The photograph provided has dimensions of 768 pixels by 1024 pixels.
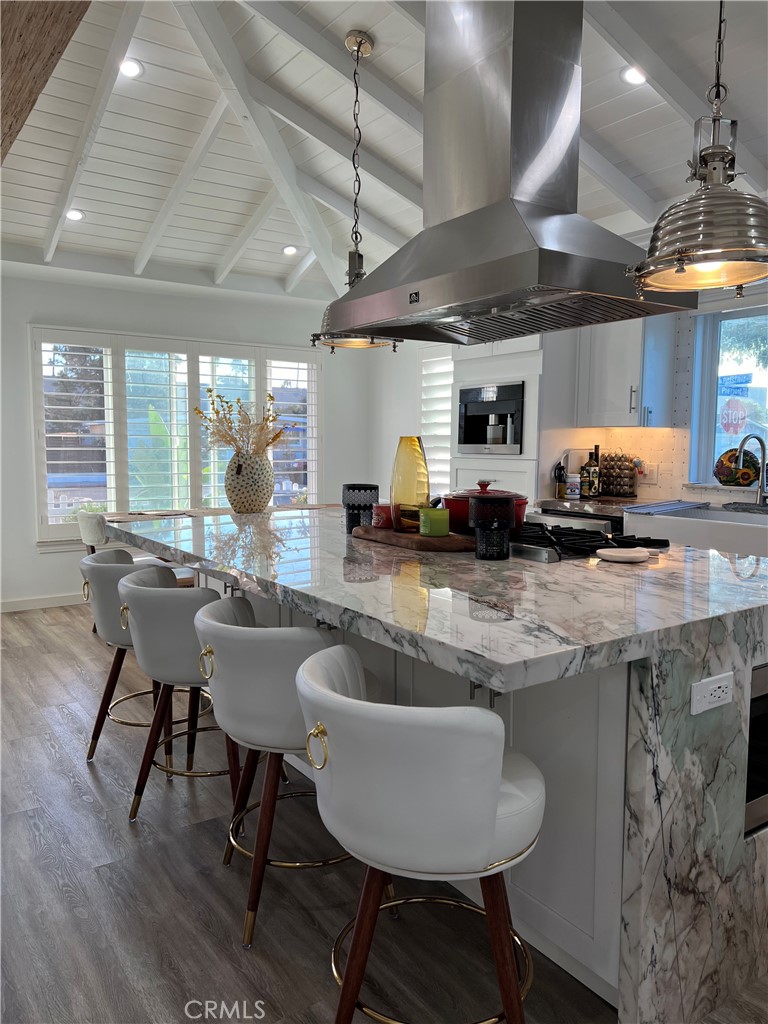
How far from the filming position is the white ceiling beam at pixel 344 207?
5320mm

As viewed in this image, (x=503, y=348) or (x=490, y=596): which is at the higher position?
(x=503, y=348)

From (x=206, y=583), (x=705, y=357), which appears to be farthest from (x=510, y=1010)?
(x=705, y=357)

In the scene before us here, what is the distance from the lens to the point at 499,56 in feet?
7.59

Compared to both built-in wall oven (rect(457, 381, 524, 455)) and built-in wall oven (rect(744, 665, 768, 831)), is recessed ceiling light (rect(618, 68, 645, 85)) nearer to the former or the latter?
built-in wall oven (rect(457, 381, 524, 455))

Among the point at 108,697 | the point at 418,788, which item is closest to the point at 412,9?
the point at 108,697

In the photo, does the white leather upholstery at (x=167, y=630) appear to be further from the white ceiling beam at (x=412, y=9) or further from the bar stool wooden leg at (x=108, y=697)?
the white ceiling beam at (x=412, y=9)

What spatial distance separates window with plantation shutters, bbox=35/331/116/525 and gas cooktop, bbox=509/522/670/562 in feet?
15.0

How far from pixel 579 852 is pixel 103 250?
5.67 metres

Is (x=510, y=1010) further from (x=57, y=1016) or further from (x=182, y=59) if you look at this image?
(x=182, y=59)

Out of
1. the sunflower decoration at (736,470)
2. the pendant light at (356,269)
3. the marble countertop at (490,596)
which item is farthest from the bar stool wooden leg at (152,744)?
the sunflower decoration at (736,470)

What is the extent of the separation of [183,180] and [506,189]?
3470 millimetres

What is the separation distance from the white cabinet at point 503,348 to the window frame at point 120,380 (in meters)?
2.21

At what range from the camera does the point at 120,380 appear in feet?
20.2

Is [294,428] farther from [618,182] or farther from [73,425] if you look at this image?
[618,182]
